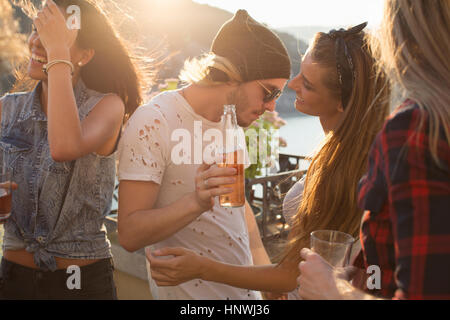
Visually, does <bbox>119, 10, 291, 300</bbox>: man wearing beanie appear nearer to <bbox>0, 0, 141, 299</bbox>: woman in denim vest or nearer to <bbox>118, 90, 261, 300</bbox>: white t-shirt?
<bbox>118, 90, 261, 300</bbox>: white t-shirt

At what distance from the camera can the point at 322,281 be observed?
42.5 inches

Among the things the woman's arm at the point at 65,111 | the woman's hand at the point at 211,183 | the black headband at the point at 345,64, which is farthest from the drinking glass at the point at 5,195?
the black headband at the point at 345,64

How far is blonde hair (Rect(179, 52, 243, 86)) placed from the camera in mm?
2104

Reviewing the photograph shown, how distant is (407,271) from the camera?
32.9 inches

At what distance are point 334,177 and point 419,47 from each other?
86cm

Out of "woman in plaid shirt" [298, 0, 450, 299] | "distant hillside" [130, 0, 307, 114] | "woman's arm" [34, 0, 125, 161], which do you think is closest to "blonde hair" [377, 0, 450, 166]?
"woman in plaid shirt" [298, 0, 450, 299]

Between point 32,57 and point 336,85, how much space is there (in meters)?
1.64

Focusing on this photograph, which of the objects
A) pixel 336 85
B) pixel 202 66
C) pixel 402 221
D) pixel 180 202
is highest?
pixel 202 66

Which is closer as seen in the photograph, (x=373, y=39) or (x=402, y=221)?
(x=402, y=221)

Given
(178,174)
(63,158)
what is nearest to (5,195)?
(63,158)

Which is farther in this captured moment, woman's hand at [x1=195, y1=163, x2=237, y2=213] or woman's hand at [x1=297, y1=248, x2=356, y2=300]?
woman's hand at [x1=195, y1=163, x2=237, y2=213]

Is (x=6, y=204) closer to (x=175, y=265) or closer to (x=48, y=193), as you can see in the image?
(x=48, y=193)
